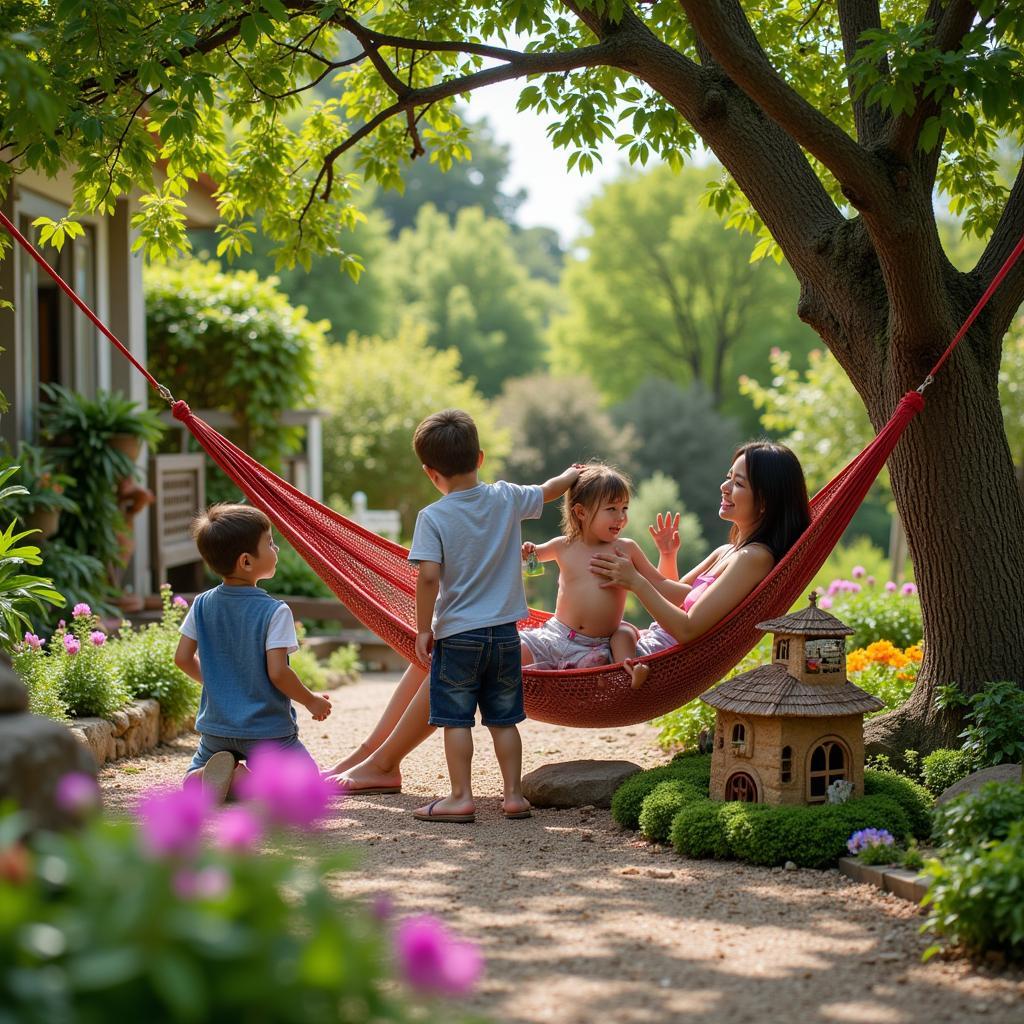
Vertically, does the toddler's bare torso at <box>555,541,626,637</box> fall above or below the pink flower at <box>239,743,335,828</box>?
above

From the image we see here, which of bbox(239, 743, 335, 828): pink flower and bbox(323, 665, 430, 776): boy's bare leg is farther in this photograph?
bbox(323, 665, 430, 776): boy's bare leg

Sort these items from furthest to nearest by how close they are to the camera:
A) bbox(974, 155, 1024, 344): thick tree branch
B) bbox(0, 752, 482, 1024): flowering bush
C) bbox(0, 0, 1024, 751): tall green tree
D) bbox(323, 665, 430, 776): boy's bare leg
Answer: bbox(323, 665, 430, 776): boy's bare leg → bbox(974, 155, 1024, 344): thick tree branch → bbox(0, 0, 1024, 751): tall green tree → bbox(0, 752, 482, 1024): flowering bush

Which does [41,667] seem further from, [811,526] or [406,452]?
[406,452]

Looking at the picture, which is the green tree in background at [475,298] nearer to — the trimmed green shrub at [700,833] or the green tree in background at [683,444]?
the green tree in background at [683,444]

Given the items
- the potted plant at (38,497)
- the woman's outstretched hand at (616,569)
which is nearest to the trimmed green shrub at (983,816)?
the woman's outstretched hand at (616,569)

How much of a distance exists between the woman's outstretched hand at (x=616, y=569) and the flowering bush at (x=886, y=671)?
0.98 metres

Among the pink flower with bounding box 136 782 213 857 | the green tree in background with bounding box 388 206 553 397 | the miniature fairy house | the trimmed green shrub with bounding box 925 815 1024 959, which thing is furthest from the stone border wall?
the green tree in background with bounding box 388 206 553 397

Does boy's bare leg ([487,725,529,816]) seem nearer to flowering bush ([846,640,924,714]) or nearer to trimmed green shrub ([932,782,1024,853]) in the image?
flowering bush ([846,640,924,714])

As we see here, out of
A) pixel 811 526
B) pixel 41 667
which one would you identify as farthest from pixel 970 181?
pixel 41 667

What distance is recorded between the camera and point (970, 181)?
15.9ft

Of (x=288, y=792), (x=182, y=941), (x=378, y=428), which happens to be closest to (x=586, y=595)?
(x=288, y=792)

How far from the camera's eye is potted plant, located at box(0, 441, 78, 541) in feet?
18.4

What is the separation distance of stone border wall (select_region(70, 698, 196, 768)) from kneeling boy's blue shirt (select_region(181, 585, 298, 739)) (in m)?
0.61

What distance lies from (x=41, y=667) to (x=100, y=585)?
84.3 inches
